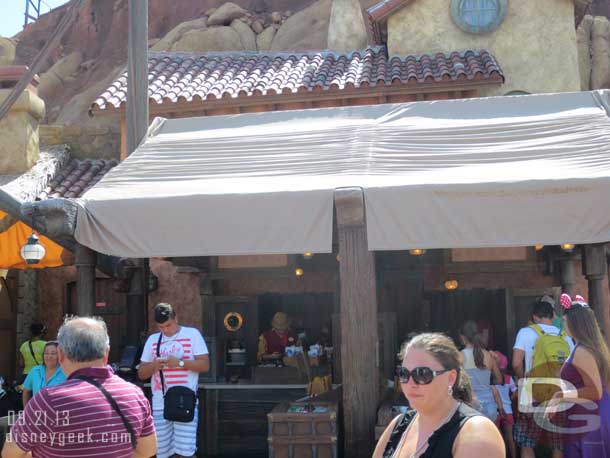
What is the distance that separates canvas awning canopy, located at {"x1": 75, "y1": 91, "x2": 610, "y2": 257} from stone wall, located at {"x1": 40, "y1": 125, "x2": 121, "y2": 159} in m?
6.76

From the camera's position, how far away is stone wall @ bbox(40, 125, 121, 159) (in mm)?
14039

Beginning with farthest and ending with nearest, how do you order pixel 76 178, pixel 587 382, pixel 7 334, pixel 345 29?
pixel 345 29 → pixel 76 178 → pixel 7 334 → pixel 587 382

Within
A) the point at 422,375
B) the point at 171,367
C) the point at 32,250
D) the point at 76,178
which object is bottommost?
the point at 171,367

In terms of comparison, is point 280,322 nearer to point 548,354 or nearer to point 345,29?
point 548,354

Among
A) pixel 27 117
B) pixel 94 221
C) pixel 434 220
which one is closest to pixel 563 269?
pixel 434 220

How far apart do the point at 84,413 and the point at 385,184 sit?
326 centimetres

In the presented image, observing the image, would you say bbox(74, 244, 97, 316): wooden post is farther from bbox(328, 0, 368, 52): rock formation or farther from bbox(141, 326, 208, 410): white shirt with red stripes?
bbox(328, 0, 368, 52): rock formation

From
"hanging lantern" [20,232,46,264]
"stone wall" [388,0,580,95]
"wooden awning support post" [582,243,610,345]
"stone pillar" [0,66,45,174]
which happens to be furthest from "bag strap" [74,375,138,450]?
"stone wall" [388,0,580,95]

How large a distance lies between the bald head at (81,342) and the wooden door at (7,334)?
975 cm

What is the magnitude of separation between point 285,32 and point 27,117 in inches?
603

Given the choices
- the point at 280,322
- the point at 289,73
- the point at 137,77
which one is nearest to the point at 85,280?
the point at 137,77

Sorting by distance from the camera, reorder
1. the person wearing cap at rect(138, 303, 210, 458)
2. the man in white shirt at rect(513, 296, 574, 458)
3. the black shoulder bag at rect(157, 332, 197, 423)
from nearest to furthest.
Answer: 1. the black shoulder bag at rect(157, 332, 197, 423)
2. the person wearing cap at rect(138, 303, 210, 458)
3. the man in white shirt at rect(513, 296, 574, 458)

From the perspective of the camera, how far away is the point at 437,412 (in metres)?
2.68

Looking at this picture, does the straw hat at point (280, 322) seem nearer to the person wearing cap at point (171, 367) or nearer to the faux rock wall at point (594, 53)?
the person wearing cap at point (171, 367)
